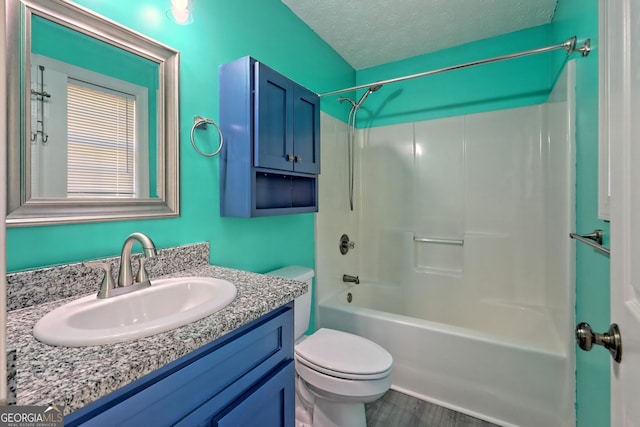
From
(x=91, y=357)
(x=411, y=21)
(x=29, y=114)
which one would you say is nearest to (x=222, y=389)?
(x=91, y=357)

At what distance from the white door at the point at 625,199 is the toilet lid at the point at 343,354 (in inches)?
32.8

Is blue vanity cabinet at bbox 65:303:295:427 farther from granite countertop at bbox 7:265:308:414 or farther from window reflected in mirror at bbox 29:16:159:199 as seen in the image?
window reflected in mirror at bbox 29:16:159:199

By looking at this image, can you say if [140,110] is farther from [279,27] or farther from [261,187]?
[279,27]

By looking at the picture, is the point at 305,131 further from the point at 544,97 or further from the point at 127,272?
the point at 544,97

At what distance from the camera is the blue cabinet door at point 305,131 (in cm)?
→ 152

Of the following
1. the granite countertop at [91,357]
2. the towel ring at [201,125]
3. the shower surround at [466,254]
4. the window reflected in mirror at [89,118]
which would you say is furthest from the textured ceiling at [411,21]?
the granite countertop at [91,357]

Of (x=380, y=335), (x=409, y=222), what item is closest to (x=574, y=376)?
(x=380, y=335)

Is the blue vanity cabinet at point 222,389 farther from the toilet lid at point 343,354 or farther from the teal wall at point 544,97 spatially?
the teal wall at point 544,97

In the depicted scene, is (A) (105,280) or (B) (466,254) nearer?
(A) (105,280)

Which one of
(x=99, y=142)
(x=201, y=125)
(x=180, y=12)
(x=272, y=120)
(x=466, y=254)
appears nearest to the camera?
(x=99, y=142)

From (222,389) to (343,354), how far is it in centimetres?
80

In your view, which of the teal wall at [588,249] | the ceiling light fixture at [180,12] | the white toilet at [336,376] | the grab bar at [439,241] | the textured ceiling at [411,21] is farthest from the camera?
the grab bar at [439,241]

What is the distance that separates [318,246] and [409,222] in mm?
916

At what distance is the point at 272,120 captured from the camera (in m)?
1.34
